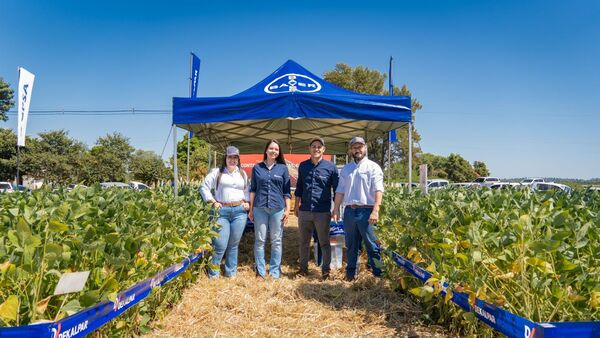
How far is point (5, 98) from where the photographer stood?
32.4m

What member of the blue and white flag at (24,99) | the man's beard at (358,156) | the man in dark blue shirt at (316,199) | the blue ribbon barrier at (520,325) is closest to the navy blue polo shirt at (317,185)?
the man in dark blue shirt at (316,199)

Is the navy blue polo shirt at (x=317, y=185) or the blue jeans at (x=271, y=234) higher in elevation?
the navy blue polo shirt at (x=317, y=185)

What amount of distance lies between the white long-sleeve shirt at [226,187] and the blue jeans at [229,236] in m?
0.13

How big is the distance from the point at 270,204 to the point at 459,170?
179ft

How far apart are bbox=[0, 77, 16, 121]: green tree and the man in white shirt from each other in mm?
37478

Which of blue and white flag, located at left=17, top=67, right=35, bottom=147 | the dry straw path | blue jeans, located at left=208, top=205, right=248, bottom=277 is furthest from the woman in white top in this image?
blue and white flag, located at left=17, top=67, right=35, bottom=147

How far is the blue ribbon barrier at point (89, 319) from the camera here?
153cm

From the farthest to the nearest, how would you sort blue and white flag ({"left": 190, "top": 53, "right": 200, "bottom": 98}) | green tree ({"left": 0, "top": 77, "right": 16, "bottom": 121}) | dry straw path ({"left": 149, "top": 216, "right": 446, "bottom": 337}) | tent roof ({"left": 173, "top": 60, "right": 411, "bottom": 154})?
green tree ({"left": 0, "top": 77, "right": 16, "bottom": 121}), blue and white flag ({"left": 190, "top": 53, "right": 200, "bottom": 98}), tent roof ({"left": 173, "top": 60, "right": 411, "bottom": 154}), dry straw path ({"left": 149, "top": 216, "right": 446, "bottom": 337})

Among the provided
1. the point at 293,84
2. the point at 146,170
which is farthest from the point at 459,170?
the point at 293,84

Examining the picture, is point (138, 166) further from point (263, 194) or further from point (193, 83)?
point (263, 194)

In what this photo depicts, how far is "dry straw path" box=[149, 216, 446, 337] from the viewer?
124 inches

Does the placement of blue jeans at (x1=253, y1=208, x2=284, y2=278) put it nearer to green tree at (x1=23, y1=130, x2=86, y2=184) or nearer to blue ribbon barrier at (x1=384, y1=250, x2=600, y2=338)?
blue ribbon barrier at (x1=384, y1=250, x2=600, y2=338)

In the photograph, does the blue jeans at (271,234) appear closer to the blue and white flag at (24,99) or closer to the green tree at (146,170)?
the blue and white flag at (24,99)

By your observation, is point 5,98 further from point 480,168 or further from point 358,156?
point 480,168
